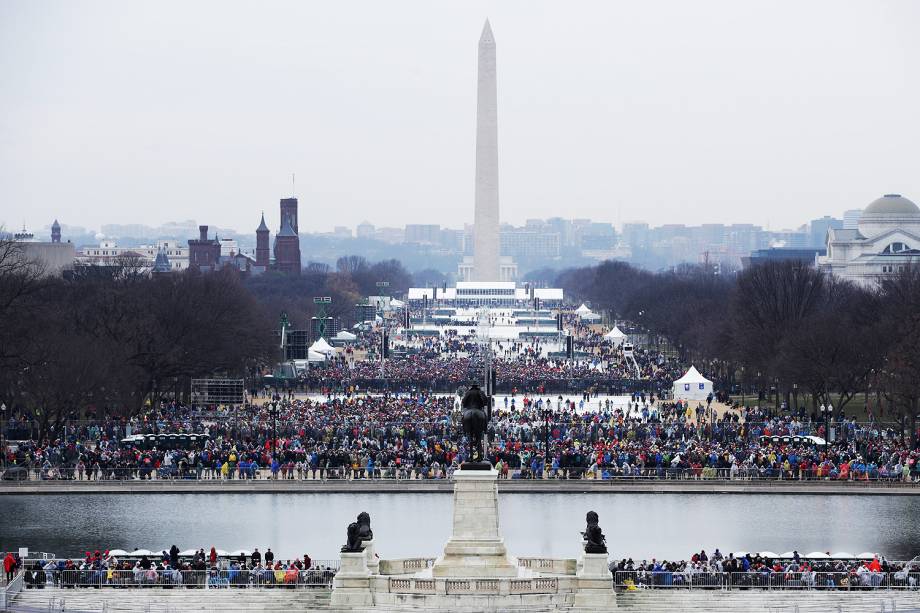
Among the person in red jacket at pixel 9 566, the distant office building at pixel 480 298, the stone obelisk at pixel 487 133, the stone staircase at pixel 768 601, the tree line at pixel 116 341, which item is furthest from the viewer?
the distant office building at pixel 480 298

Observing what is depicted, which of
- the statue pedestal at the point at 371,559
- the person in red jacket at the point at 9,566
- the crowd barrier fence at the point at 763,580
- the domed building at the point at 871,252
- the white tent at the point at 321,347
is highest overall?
the domed building at the point at 871,252

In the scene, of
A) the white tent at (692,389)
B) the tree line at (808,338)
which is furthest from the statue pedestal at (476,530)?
the white tent at (692,389)

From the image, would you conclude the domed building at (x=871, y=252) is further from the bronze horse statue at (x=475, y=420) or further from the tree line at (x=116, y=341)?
the bronze horse statue at (x=475, y=420)

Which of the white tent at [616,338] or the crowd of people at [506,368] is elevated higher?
the white tent at [616,338]

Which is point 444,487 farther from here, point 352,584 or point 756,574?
point 352,584

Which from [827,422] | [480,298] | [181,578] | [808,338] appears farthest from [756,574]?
[480,298]
